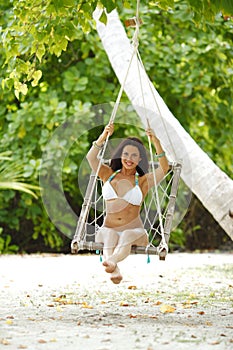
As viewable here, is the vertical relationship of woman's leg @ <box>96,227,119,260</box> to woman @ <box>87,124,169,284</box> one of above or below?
below

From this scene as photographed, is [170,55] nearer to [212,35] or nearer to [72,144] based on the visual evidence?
[212,35]

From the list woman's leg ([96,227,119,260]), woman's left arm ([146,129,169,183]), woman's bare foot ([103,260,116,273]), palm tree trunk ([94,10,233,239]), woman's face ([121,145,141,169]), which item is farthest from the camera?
palm tree trunk ([94,10,233,239])

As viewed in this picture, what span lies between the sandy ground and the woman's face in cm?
78

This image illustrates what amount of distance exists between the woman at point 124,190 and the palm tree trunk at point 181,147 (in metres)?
0.22

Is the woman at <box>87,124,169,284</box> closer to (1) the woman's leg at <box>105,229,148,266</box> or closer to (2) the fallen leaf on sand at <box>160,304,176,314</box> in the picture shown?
(1) the woman's leg at <box>105,229,148,266</box>

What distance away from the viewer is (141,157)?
4.21 m

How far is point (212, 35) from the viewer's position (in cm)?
755

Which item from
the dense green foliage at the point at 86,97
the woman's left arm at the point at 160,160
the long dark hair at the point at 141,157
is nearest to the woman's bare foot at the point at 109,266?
the woman's left arm at the point at 160,160

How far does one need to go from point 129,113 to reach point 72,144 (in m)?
0.80

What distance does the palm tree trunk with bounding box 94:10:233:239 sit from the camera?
4.48 m

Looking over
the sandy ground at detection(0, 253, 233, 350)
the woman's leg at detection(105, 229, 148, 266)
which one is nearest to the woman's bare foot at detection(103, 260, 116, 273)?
the woman's leg at detection(105, 229, 148, 266)

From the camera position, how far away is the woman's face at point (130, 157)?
415 centimetres

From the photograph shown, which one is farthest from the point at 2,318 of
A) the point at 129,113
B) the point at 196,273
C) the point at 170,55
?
the point at 170,55

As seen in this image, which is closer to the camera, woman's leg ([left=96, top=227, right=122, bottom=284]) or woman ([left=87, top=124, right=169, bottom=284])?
woman's leg ([left=96, top=227, right=122, bottom=284])
